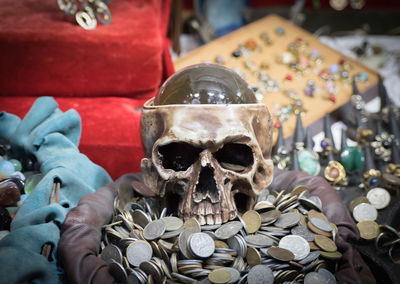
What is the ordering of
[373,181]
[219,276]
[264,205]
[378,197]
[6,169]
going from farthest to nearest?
[373,181]
[378,197]
[6,169]
[264,205]
[219,276]

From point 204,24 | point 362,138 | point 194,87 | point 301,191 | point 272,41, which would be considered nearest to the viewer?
point 194,87

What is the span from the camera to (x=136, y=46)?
1.56 metres

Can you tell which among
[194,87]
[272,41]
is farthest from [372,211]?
[272,41]

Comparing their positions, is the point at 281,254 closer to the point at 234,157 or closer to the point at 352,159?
the point at 234,157

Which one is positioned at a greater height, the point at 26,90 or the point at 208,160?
the point at 208,160

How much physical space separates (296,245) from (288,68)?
1.29 meters

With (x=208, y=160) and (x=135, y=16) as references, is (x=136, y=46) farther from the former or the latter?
(x=208, y=160)

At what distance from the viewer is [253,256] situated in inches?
35.6

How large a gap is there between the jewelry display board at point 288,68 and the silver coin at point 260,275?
931mm

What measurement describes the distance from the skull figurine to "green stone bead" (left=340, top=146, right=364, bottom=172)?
1.68 feet

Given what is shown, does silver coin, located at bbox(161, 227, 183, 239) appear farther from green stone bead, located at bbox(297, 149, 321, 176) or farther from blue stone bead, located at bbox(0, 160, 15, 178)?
green stone bead, located at bbox(297, 149, 321, 176)

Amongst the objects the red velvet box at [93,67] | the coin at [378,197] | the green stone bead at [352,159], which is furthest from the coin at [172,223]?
the green stone bead at [352,159]

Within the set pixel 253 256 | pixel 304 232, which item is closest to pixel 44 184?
pixel 253 256

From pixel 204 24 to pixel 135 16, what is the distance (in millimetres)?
862
